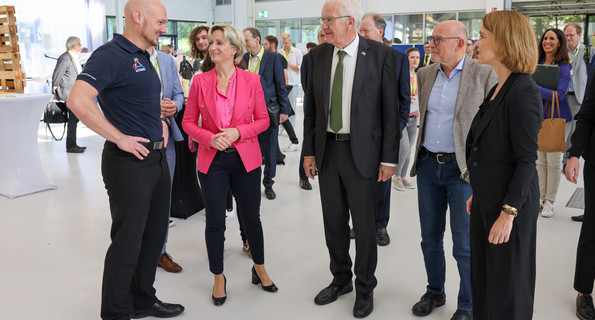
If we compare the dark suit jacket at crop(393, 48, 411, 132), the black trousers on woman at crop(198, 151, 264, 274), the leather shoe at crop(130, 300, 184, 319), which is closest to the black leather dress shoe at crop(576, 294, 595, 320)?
the dark suit jacket at crop(393, 48, 411, 132)

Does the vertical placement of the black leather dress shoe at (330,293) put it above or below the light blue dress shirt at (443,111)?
below

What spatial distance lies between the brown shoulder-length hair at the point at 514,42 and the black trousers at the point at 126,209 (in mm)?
1698

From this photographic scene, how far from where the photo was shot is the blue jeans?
8.67 feet

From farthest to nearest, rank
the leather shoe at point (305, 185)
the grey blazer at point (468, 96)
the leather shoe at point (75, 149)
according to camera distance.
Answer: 1. the leather shoe at point (75, 149)
2. the leather shoe at point (305, 185)
3. the grey blazer at point (468, 96)

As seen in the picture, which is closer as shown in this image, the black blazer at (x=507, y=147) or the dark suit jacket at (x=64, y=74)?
the black blazer at (x=507, y=147)

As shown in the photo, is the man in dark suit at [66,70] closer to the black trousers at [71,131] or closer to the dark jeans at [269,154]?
the black trousers at [71,131]

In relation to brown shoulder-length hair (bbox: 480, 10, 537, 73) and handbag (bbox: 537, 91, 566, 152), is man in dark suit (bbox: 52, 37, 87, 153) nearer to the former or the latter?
handbag (bbox: 537, 91, 566, 152)

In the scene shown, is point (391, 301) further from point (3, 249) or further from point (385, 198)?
point (3, 249)

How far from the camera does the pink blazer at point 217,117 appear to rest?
2.98m

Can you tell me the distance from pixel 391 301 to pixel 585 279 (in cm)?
109

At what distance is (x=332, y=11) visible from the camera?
2705 mm

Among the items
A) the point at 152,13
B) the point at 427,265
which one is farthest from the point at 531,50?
the point at 152,13

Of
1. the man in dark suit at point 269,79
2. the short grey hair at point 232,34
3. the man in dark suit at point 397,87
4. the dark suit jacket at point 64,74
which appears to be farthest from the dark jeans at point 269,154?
the dark suit jacket at point 64,74

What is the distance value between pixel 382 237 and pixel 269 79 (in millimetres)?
2024
